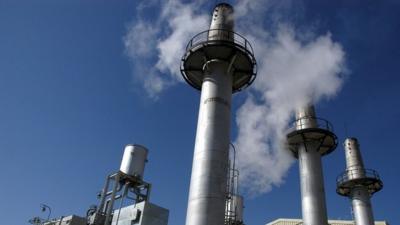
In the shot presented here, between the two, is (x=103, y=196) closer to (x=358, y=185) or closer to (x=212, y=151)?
(x=212, y=151)

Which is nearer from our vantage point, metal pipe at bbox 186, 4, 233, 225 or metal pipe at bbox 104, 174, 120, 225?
metal pipe at bbox 186, 4, 233, 225

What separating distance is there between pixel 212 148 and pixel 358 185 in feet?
84.5

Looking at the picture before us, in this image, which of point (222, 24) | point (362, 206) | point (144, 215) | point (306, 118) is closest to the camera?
point (144, 215)

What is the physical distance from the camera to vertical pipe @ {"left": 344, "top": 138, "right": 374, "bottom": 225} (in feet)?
116

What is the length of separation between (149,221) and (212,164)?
8184 millimetres

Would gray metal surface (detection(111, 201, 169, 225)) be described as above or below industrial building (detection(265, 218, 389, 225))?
below

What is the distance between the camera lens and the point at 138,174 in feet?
101

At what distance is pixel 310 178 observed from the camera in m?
29.1

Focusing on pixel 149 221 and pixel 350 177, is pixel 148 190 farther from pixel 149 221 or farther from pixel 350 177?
pixel 350 177

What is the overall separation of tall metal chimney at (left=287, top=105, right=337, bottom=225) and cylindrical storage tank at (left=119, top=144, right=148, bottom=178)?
13889 mm

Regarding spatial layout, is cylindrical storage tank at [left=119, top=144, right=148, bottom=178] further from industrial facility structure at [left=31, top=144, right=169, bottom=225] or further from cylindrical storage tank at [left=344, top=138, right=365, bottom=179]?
cylindrical storage tank at [left=344, top=138, right=365, bottom=179]

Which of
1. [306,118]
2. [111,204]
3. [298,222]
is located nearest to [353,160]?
[306,118]

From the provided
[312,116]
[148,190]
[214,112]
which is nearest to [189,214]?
[214,112]

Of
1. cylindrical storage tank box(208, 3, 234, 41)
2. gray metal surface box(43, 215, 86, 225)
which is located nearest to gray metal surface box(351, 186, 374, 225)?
cylindrical storage tank box(208, 3, 234, 41)
